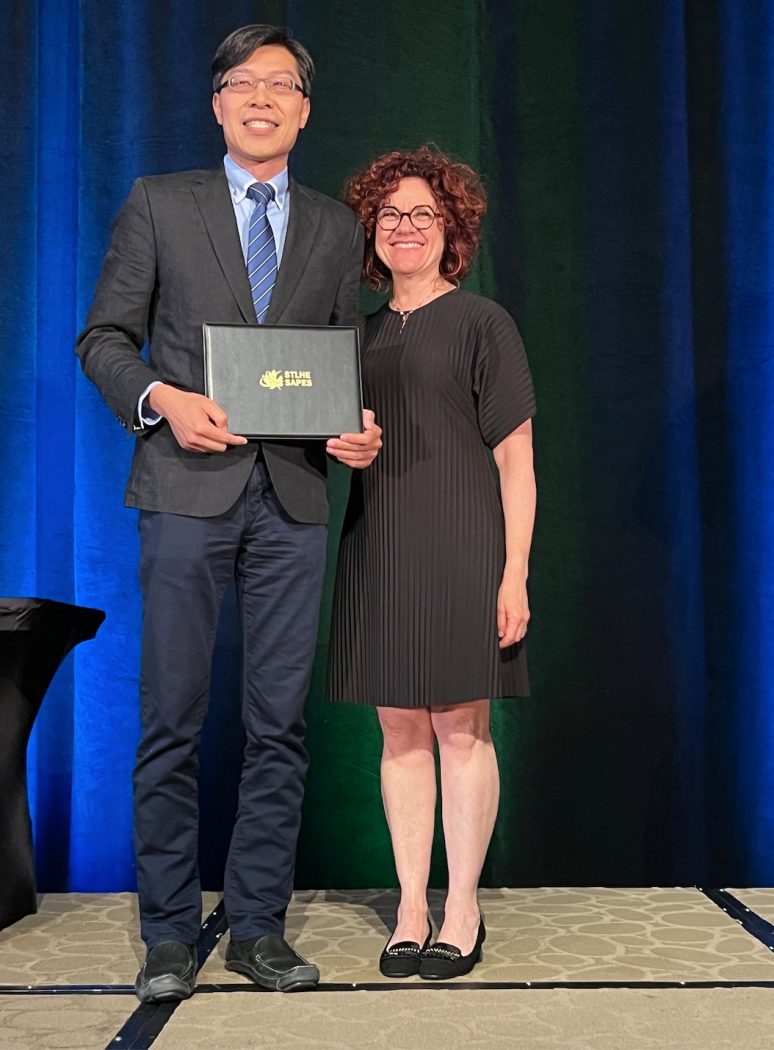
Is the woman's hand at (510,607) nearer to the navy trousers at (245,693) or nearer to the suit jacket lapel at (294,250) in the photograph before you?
the navy trousers at (245,693)

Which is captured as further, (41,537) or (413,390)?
(41,537)

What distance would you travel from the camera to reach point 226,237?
2094 mm

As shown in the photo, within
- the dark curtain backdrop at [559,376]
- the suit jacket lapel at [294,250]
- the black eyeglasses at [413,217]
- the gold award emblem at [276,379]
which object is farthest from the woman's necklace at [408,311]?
the dark curtain backdrop at [559,376]

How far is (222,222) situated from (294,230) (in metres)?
0.13

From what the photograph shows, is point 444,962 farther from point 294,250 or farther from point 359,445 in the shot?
point 294,250

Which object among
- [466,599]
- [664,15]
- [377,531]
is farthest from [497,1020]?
[664,15]

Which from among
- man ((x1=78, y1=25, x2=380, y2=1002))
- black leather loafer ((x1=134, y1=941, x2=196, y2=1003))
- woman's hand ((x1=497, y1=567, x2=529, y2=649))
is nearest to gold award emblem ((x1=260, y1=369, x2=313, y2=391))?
man ((x1=78, y1=25, x2=380, y2=1002))

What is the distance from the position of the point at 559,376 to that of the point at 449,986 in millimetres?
1452

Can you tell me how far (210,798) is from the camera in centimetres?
292

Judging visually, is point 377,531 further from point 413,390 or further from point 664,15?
point 664,15

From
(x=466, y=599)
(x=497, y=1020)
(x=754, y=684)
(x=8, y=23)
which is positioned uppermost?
(x=8, y=23)

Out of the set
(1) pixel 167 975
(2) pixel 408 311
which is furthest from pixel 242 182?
(1) pixel 167 975

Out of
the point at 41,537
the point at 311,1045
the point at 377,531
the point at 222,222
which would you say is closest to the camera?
the point at 311,1045

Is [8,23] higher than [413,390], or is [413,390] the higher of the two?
[8,23]
